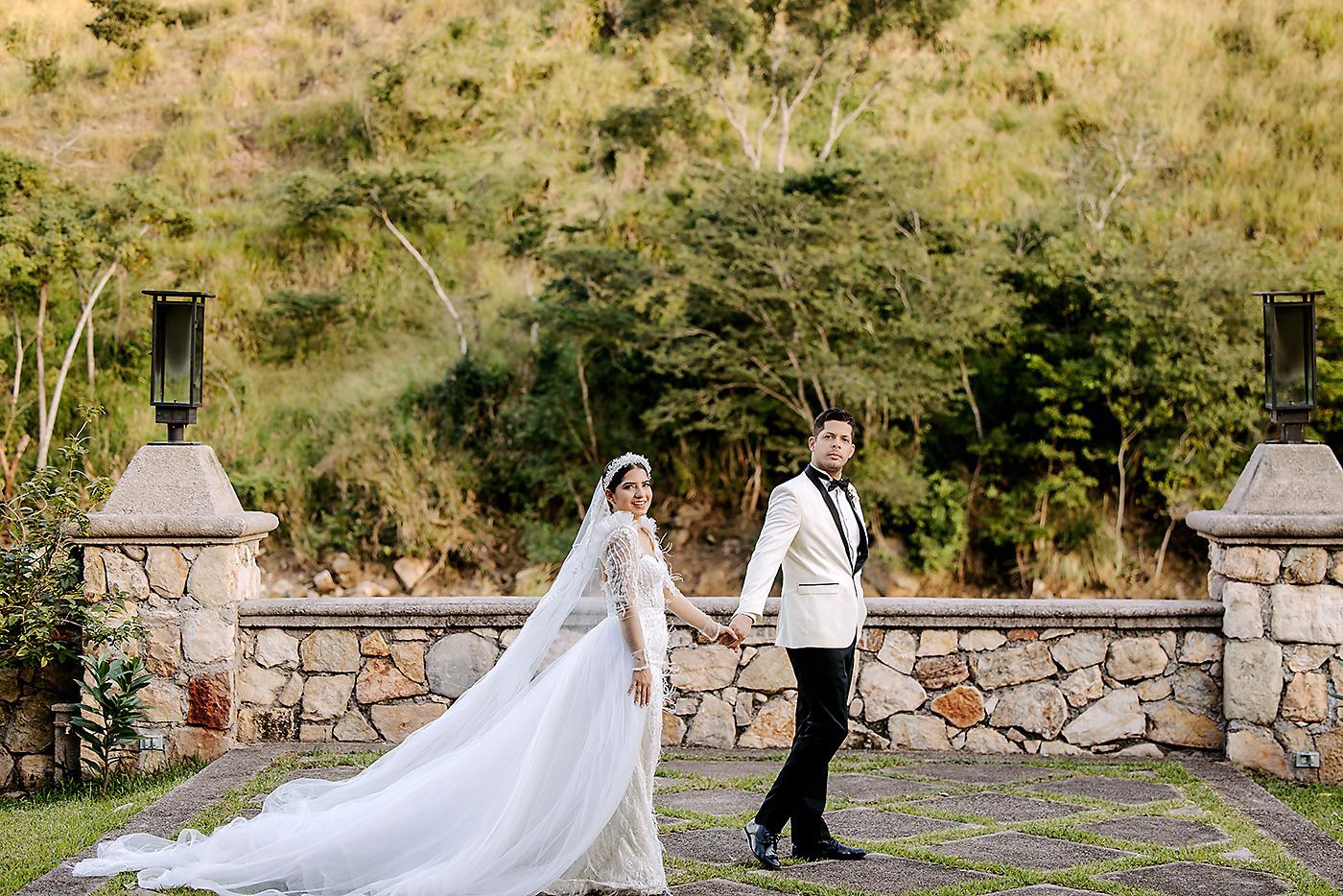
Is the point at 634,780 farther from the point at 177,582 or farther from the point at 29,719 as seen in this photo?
the point at 29,719

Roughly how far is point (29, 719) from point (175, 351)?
2.11 meters

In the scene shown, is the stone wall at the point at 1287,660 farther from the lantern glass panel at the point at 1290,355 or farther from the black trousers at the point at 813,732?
the black trousers at the point at 813,732

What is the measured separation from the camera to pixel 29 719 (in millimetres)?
6621

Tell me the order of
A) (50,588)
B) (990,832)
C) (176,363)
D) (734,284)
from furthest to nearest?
1. (734,284)
2. (176,363)
3. (50,588)
4. (990,832)

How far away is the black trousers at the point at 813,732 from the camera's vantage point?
4.58 metres

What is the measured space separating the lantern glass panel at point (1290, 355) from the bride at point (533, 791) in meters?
3.73

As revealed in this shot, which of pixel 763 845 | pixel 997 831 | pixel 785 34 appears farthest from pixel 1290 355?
pixel 785 34

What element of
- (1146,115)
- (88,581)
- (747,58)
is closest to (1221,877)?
(88,581)

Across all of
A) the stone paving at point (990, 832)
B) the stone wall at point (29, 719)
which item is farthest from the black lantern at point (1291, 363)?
the stone wall at point (29, 719)

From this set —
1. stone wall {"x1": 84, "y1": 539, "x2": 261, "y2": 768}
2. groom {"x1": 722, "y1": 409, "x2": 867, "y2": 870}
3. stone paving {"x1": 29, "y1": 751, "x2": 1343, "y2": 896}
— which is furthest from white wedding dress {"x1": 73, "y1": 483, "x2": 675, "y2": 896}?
stone wall {"x1": 84, "y1": 539, "x2": 261, "y2": 768}

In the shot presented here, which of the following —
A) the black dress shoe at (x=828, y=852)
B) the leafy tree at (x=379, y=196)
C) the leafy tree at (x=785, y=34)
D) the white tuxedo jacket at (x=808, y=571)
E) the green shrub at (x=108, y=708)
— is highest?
the leafy tree at (x=785, y=34)

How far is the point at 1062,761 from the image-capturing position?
6.53 meters

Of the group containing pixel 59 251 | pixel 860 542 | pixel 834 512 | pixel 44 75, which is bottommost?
pixel 860 542

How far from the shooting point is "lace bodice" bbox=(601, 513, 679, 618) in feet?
14.3
